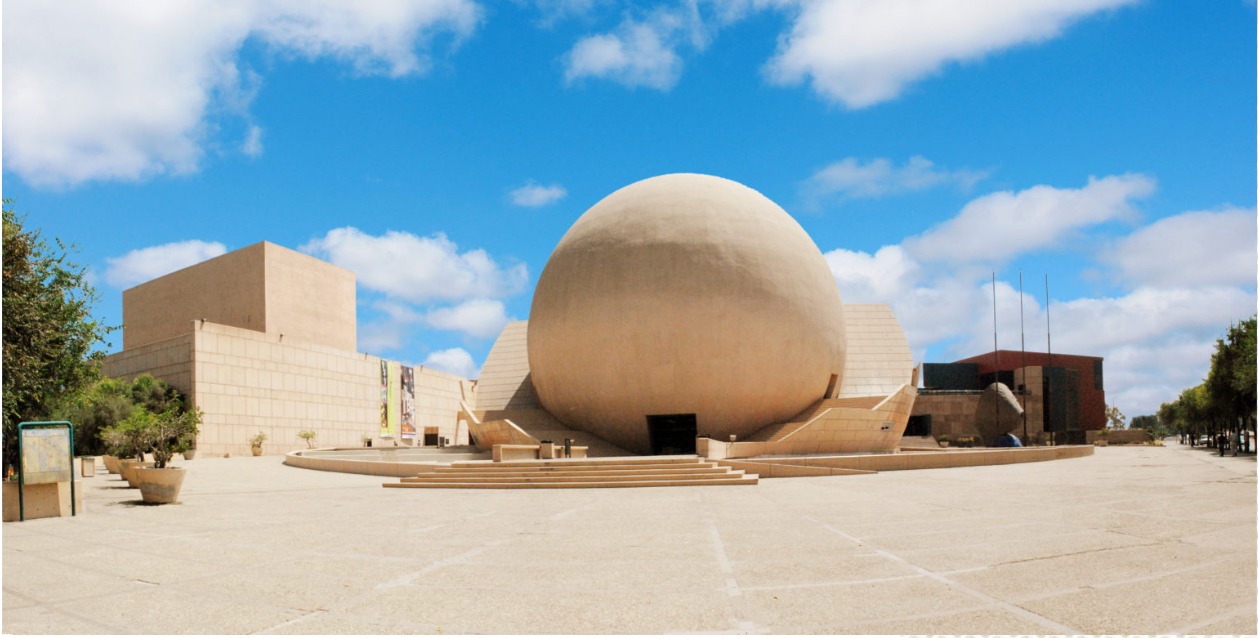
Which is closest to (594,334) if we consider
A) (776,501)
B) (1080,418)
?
(776,501)

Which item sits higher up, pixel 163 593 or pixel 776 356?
pixel 776 356

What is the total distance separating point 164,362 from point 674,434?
28.8 metres

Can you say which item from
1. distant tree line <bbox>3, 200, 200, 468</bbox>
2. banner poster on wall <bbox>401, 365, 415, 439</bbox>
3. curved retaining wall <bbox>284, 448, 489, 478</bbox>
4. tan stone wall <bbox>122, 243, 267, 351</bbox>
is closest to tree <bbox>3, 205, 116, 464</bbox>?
distant tree line <bbox>3, 200, 200, 468</bbox>

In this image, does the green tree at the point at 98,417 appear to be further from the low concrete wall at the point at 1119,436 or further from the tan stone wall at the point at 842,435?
the low concrete wall at the point at 1119,436

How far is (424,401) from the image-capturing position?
213 feet

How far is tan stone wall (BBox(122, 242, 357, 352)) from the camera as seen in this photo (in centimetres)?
5306

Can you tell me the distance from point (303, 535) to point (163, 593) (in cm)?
367

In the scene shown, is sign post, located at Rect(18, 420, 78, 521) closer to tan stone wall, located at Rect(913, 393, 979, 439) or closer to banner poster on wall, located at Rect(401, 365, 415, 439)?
banner poster on wall, located at Rect(401, 365, 415, 439)

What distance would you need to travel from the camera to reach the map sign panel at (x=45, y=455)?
493 inches

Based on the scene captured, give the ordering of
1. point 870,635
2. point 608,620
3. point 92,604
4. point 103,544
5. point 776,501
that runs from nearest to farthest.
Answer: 1. point 870,635
2. point 608,620
3. point 92,604
4. point 103,544
5. point 776,501

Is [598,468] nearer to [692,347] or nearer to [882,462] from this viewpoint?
[882,462]

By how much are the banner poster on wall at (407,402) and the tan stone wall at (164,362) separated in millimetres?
18334

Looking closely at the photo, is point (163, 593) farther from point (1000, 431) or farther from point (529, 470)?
point (1000, 431)

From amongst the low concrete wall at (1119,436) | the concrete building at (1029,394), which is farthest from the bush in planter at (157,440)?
the low concrete wall at (1119,436)
